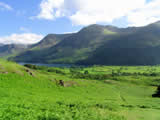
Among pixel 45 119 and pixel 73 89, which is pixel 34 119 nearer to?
pixel 45 119

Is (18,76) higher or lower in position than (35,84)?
higher

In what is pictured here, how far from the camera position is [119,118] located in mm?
21797

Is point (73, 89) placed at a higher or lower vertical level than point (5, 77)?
lower

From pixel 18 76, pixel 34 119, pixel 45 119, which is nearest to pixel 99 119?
pixel 45 119

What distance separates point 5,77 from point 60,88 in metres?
21.4

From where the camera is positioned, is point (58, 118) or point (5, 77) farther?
point (5, 77)

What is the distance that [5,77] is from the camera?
48188mm

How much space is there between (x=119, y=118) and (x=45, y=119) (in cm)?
1179

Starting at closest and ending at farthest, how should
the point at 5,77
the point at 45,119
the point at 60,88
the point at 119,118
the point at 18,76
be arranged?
the point at 45,119
the point at 119,118
the point at 5,77
the point at 18,76
the point at 60,88

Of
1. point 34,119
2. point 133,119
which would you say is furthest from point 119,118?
point 34,119

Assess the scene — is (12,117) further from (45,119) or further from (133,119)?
(133,119)

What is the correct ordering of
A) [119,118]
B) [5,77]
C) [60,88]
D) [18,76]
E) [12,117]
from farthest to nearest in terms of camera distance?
[60,88], [18,76], [5,77], [119,118], [12,117]

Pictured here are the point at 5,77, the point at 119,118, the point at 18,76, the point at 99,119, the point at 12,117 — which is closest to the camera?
the point at 12,117

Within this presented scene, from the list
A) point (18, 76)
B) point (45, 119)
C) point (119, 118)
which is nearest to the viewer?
point (45, 119)
